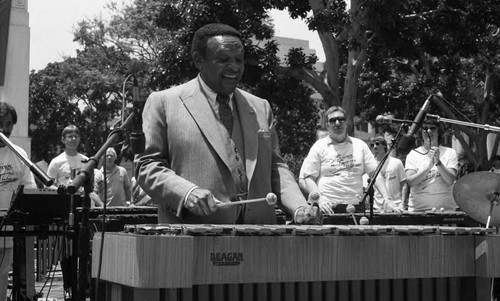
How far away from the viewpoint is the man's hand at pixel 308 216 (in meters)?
5.59

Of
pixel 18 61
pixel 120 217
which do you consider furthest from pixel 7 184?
pixel 18 61

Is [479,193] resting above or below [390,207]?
above

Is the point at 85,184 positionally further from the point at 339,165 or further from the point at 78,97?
the point at 78,97

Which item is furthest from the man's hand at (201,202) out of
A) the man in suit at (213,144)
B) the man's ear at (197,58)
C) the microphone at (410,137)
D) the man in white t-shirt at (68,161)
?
the man in white t-shirt at (68,161)

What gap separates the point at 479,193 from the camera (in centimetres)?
740

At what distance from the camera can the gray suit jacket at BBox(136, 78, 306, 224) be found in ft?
18.1

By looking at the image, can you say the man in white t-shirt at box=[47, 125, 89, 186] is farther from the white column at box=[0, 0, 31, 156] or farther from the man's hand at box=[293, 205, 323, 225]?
the white column at box=[0, 0, 31, 156]

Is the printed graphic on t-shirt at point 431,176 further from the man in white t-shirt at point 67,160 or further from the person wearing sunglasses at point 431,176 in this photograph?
the man in white t-shirt at point 67,160

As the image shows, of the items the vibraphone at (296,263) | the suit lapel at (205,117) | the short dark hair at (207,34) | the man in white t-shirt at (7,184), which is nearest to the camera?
the vibraphone at (296,263)

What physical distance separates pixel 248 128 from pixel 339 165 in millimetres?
4124

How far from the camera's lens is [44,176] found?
6562 mm

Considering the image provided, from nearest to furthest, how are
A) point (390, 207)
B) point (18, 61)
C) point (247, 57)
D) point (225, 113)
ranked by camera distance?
point (225, 113)
point (390, 207)
point (247, 57)
point (18, 61)

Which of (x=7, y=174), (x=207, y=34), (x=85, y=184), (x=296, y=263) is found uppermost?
(x=207, y=34)

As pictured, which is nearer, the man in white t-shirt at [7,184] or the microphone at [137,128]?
the microphone at [137,128]
